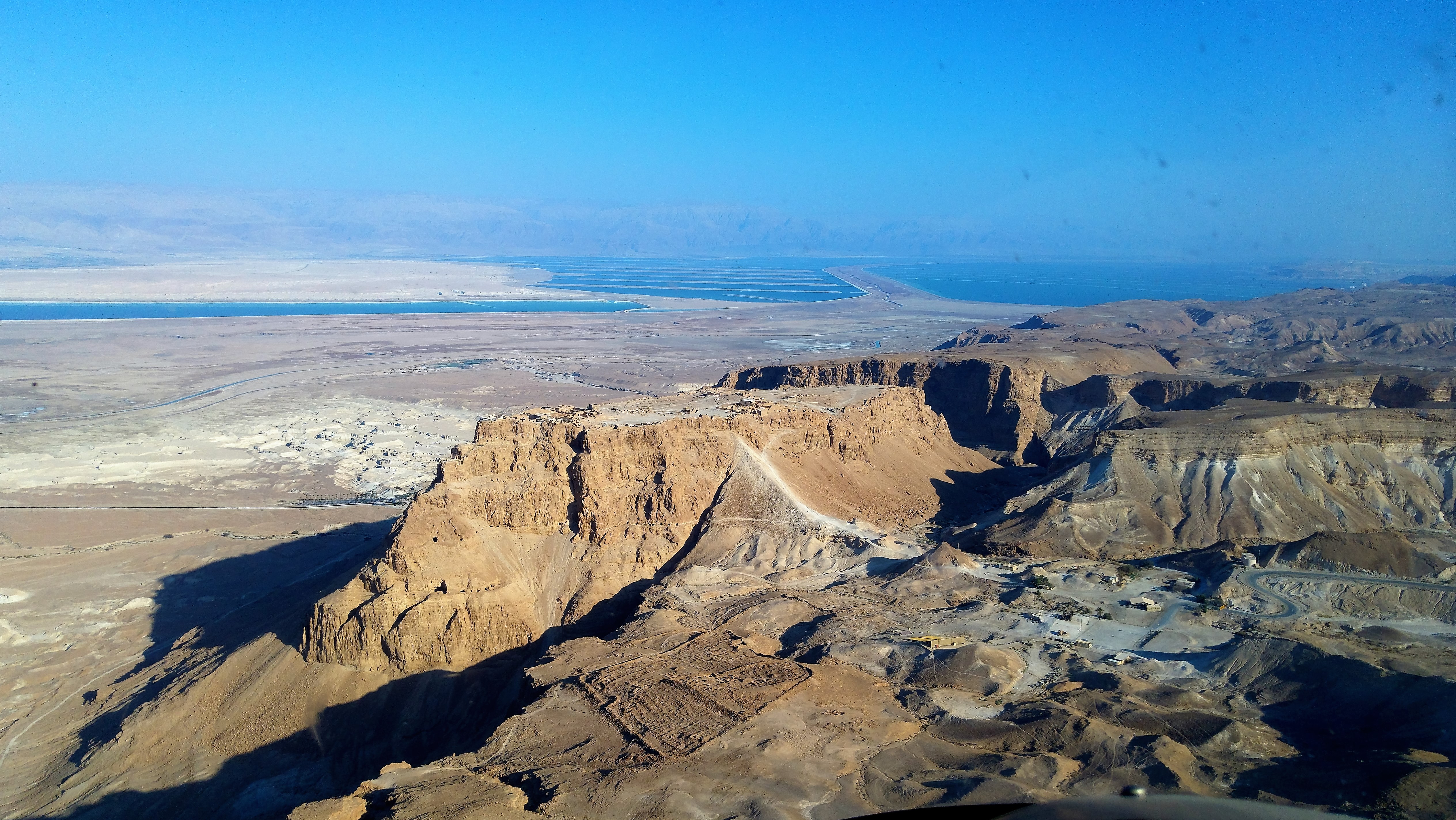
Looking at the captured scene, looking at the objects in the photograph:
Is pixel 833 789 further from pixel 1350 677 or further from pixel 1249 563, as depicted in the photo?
pixel 1249 563

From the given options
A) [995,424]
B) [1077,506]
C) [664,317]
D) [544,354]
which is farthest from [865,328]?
[1077,506]

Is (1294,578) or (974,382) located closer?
(1294,578)

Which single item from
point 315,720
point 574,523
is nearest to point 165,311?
point 574,523

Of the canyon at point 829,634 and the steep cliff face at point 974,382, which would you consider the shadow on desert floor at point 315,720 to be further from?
the steep cliff face at point 974,382

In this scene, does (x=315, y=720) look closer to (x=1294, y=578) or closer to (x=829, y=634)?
(x=829, y=634)

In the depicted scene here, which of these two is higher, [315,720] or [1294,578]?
[1294,578]

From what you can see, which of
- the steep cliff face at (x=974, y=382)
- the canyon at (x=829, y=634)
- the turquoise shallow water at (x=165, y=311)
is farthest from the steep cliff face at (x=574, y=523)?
the turquoise shallow water at (x=165, y=311)

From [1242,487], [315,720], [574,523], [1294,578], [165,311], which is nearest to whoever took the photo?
[315,720]
